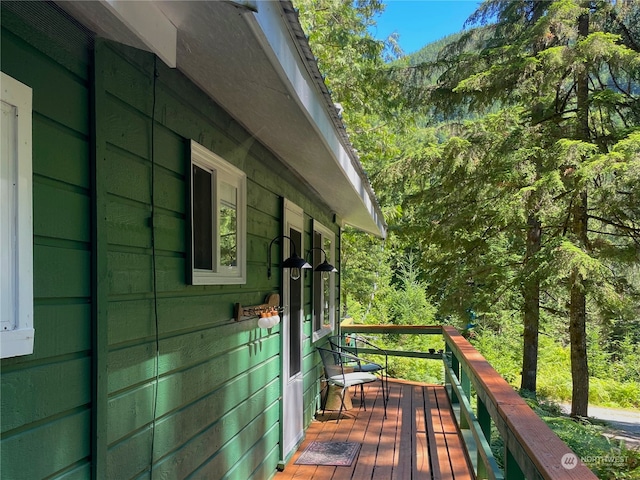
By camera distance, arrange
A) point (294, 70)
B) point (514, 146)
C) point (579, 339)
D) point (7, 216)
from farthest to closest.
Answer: point (579, 339)
point (514, 146)
point (294, 70)
point (7, 216)

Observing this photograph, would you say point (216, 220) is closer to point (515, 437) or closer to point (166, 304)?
point (166, 304)

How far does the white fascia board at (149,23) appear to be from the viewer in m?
1.16

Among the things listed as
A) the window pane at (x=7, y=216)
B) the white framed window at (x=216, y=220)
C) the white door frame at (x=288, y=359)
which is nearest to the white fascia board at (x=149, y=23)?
the window pane at (x=7, y=216)

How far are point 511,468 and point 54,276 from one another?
1.53m

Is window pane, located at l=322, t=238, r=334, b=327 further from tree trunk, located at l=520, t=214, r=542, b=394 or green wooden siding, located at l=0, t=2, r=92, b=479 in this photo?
green wooden siding, located at l=0, t=2, r=92, b=479

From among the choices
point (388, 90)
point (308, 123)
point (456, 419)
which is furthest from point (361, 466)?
point (388, 90)

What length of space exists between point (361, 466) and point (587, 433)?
331cm

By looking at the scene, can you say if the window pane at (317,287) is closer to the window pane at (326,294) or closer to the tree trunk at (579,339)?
the window pane at (326,294)

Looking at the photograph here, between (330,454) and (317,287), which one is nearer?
(330,454)

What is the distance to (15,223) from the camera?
3.66ft

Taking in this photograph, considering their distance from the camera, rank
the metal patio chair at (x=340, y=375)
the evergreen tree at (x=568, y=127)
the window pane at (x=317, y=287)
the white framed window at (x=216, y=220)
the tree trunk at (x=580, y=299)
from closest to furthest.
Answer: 1. the white framed window at (x=216, y=220)
2. the metal patio chair at (x=340, y=375)
3. the window pane at (x=317, y=287)
4. the evergreen tree at (x=568, y=127)
5. the tree trunk at (x=580, y=299)

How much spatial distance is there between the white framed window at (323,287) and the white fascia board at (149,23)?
11.1 feet

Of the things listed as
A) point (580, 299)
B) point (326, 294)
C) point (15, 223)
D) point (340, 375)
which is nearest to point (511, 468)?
point (15, 223)

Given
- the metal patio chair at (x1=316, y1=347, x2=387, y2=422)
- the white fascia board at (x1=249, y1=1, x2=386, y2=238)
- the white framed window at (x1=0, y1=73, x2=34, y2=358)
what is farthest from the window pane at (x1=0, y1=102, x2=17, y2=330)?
the metal patio chair at (x1=316, y1=347, x2=387, y2=422)
